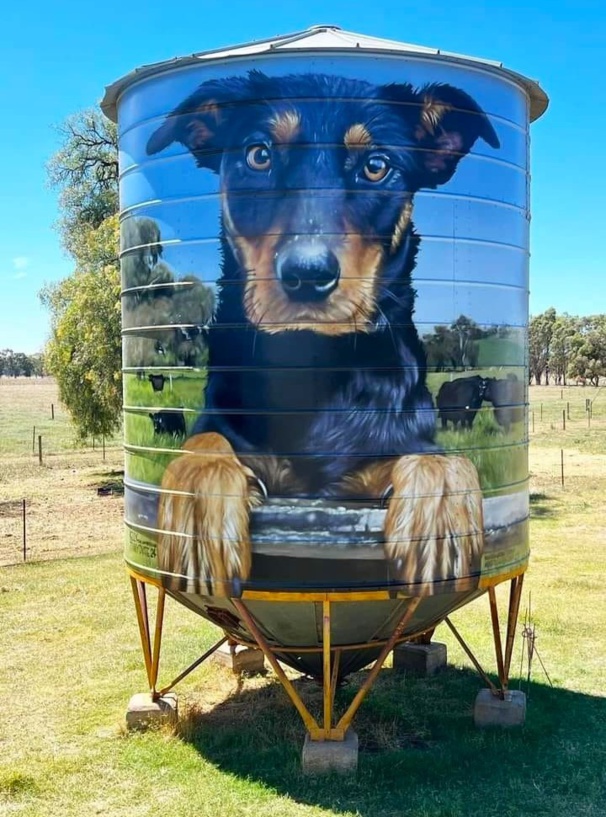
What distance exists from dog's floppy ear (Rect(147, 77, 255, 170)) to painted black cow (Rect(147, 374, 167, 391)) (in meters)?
2.03

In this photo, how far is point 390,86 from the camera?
7.60 m

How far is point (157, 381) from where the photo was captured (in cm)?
834

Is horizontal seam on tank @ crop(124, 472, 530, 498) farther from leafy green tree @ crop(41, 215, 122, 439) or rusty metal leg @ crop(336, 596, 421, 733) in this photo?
leafy green tree @ crop(41, 215, 122, 439)

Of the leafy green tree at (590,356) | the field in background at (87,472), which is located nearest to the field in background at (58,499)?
the field in background at (87,472)

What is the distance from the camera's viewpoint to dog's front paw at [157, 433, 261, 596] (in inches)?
306

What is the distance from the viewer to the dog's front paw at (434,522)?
769 centimetres

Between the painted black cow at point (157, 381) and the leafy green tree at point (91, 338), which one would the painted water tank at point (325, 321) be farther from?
the leafy green tree at point (91, 338)

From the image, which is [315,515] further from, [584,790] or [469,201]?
[584,790]

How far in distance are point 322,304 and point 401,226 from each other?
1.00m

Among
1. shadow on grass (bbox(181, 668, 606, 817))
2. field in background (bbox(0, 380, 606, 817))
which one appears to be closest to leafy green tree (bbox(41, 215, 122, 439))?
field in background (bbox(0, 380, 606, 817))

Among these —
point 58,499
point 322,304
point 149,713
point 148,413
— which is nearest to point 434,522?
point 322,304

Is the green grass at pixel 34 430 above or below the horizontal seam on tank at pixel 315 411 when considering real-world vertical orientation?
below

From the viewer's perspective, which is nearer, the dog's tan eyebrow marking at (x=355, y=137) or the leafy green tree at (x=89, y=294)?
the dog's tan eyebrow marking at (x=355, y=137)

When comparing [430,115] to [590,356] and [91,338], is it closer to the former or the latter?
[91,338]
